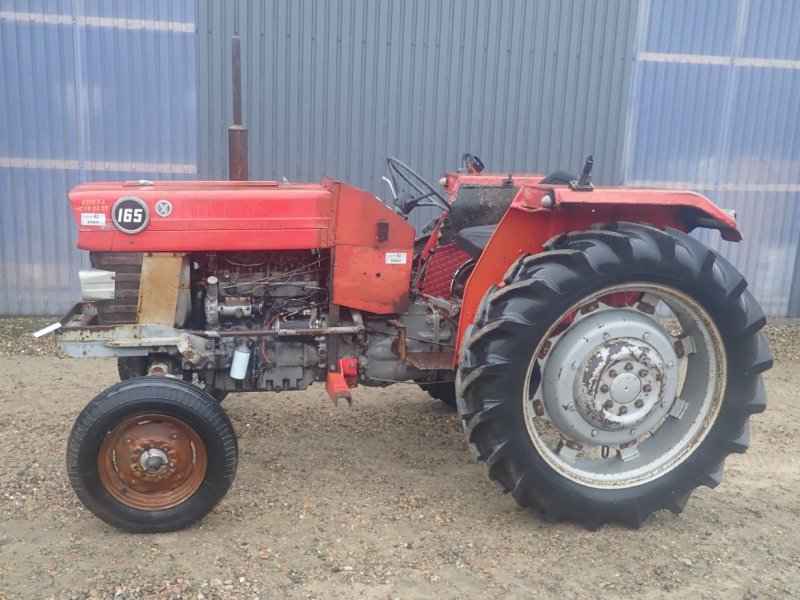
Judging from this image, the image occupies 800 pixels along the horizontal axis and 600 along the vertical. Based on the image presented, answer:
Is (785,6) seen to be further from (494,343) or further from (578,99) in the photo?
(494,343)

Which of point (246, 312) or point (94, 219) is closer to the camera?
point (94, 219)

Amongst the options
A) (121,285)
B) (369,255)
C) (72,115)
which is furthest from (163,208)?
(72,115)

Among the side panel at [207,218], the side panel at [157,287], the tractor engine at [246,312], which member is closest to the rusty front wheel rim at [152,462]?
the tractor engine at [246,312]

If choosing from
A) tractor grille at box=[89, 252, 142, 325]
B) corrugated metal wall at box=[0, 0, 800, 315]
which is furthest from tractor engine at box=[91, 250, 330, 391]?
corrugated metal wall at box=[0, 0, 800, 315]

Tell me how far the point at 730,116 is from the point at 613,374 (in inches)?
192

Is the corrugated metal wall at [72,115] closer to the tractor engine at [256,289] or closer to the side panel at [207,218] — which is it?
the side panel at [207,218]

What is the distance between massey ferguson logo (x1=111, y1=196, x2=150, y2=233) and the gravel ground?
1.18 m

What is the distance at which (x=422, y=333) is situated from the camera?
135 inches

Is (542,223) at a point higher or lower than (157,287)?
higher

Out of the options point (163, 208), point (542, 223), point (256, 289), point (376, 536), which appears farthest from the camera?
point (256, 289)

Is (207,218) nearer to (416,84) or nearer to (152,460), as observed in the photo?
(152,460)

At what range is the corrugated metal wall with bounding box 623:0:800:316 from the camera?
6609mm

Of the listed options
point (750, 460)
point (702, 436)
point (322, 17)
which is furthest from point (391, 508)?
point (322, 17)

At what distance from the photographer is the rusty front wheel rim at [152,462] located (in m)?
2.75
